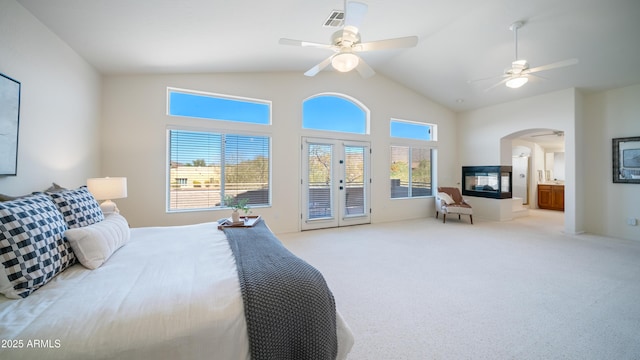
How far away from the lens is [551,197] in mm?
7609

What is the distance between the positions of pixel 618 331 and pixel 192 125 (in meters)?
5.31

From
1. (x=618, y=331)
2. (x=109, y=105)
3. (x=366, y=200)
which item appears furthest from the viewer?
(x=366, y=200)

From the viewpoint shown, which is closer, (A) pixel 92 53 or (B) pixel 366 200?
(A) pixel 92 53

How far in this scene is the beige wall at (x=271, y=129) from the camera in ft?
12.0

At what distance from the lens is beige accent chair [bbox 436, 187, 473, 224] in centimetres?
557

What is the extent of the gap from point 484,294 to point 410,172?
4150mm

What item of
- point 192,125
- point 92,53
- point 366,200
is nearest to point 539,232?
point 366,200

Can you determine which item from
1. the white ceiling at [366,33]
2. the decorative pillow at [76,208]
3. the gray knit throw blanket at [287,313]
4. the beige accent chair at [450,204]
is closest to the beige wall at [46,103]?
the white ceiling at [366,33]

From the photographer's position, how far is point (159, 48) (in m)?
3.06

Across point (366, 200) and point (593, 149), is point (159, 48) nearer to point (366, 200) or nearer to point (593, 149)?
point (366, 200)

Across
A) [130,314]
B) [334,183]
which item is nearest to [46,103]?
[130,314]

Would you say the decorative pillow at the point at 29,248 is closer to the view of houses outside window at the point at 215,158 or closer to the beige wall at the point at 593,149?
the view of houses outside window at the point at 215,158

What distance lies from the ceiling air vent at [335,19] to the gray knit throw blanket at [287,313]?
297 cm

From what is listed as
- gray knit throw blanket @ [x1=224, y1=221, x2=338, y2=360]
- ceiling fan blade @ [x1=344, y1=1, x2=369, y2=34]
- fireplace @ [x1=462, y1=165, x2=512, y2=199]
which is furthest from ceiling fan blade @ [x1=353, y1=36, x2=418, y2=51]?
fireplace @ [x1=462, y1=165, x2=512, y2=199]
